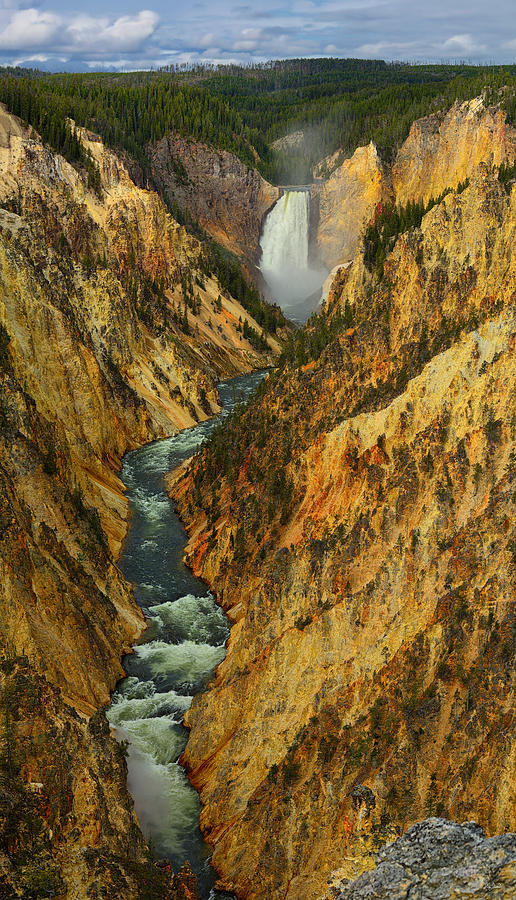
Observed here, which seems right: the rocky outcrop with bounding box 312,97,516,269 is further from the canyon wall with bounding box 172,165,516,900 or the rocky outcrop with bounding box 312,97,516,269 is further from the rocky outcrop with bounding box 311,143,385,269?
the canyon wall with bounding box 172,165,516,900

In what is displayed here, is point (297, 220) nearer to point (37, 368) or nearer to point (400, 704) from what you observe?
point (37, 368)

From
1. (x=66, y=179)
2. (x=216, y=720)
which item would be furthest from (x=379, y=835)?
(x=66, y=179)

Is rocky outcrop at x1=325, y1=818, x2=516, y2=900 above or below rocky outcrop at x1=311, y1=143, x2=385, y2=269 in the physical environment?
below

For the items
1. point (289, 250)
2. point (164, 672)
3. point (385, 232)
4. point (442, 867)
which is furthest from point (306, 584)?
point (289, 250)

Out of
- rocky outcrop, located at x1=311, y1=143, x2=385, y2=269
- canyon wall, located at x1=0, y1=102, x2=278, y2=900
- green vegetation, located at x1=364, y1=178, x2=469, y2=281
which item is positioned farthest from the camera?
rocky outcrop, located at x1=311, y1=143, x2=385, y2=269

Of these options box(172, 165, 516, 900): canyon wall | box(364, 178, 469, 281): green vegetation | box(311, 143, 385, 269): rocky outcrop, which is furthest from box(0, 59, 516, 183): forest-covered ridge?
box(172, 165, 516, 900): canyon wall

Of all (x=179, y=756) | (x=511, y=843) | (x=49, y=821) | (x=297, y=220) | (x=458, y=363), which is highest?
(x=297, y=220)

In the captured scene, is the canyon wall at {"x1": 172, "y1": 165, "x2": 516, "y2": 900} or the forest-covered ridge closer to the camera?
the canyon wall at {"x1": 172, "y1": 165, "x2": 516, "y2": 900}
